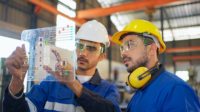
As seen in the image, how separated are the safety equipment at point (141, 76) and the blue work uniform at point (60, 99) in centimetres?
17

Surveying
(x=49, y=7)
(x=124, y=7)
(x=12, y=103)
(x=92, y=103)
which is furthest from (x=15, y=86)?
(x=124, y=7)

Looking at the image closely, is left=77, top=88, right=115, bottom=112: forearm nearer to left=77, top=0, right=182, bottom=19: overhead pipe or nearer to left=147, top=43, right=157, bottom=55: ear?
left=147, top=43, right=157, bottom=55: ear

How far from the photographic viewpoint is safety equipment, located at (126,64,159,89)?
146cm

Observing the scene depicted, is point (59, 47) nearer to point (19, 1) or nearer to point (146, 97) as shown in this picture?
point (146, 97)

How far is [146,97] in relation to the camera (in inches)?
54.5

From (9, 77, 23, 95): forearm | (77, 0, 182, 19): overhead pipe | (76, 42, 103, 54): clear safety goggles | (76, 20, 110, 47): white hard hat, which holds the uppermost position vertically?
(77, 0, 182, 19): overhead pipe

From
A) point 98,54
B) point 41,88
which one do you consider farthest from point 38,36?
point 98,54

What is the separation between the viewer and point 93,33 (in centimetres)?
177

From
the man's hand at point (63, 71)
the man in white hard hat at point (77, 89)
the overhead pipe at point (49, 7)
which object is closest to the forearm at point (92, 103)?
the man in white hard hat at point (77, 89)

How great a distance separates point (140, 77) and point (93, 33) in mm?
495

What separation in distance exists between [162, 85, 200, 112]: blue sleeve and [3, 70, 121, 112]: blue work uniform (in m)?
0.35

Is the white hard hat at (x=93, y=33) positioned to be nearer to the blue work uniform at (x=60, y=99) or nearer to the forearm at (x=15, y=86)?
the blue work uniform at (x=60, y=99)

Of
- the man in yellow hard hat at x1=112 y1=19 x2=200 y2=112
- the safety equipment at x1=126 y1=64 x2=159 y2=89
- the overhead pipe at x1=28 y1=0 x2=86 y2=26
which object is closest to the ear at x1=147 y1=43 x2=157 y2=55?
the man in yellow hard hat at x1=112 y1=19 x2=200 y2=112

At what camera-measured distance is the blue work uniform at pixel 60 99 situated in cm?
139
